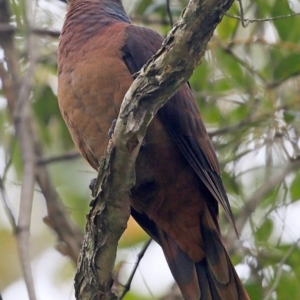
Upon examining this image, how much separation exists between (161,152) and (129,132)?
0.72 metres

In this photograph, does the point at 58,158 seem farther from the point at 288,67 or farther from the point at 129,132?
the point at 129,132

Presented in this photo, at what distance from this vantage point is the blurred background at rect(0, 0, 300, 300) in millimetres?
3652

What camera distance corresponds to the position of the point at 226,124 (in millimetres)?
4262

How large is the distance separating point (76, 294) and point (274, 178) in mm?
1663

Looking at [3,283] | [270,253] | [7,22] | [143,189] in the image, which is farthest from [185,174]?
[3,283]

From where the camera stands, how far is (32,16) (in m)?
3.62

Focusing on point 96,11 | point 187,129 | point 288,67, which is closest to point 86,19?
point 96,11

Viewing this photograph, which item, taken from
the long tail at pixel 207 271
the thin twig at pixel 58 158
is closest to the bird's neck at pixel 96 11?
the thin twig at pixel 58 158

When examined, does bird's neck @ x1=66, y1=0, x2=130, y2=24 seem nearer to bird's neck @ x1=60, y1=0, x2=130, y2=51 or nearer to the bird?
bird's neck @ x1=60, y1=0, x2=130, y2=51

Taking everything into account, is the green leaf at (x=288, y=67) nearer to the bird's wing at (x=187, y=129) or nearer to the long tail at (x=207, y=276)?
the bird's wing at (x=187, y=129)

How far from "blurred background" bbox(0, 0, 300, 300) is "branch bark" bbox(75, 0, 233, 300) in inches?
33.7

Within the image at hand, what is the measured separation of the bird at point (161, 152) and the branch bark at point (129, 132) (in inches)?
20.7

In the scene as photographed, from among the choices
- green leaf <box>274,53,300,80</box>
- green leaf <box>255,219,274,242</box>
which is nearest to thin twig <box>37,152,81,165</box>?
green leaf <box>255,219,274,242</box>

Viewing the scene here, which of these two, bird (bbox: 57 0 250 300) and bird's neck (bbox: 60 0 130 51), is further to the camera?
bird's neck (bbox: 60 0 130 51)
